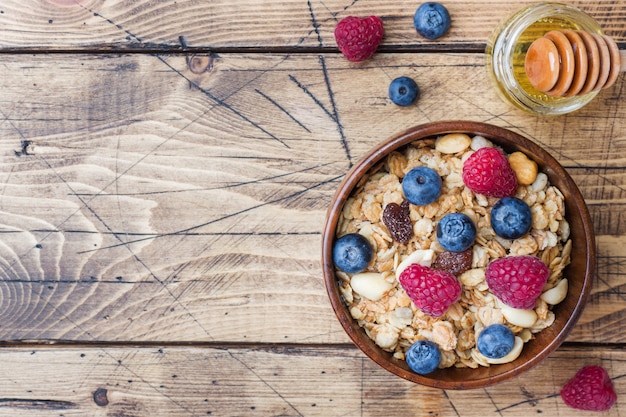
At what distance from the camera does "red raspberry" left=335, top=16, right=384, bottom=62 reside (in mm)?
1062

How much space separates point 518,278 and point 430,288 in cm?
12

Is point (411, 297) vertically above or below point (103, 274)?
below

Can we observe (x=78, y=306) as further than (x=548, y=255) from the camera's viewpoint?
Yes

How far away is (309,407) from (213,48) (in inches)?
25.5

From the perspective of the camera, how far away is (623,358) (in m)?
1.16

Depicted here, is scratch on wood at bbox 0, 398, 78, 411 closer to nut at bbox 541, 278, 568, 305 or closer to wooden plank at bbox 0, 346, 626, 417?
wooden plank at bbox 0, 346, 626, 417

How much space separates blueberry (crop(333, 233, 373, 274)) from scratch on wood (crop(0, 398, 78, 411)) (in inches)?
22.5

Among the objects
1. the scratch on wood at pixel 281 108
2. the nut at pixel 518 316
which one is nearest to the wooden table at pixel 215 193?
the scratch on wood at pixel 281 108

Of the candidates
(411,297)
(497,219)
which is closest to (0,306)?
(411,297)

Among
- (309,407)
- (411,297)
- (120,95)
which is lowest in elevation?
(309,407)

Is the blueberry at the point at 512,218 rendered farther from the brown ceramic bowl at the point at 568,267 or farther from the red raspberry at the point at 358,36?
the red raspberry at the point at 358,36

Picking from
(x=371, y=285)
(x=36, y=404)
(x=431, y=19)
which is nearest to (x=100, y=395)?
(x=36, y=404)

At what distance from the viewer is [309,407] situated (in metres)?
1.17

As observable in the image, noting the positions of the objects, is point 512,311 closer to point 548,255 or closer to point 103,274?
point 548,255
